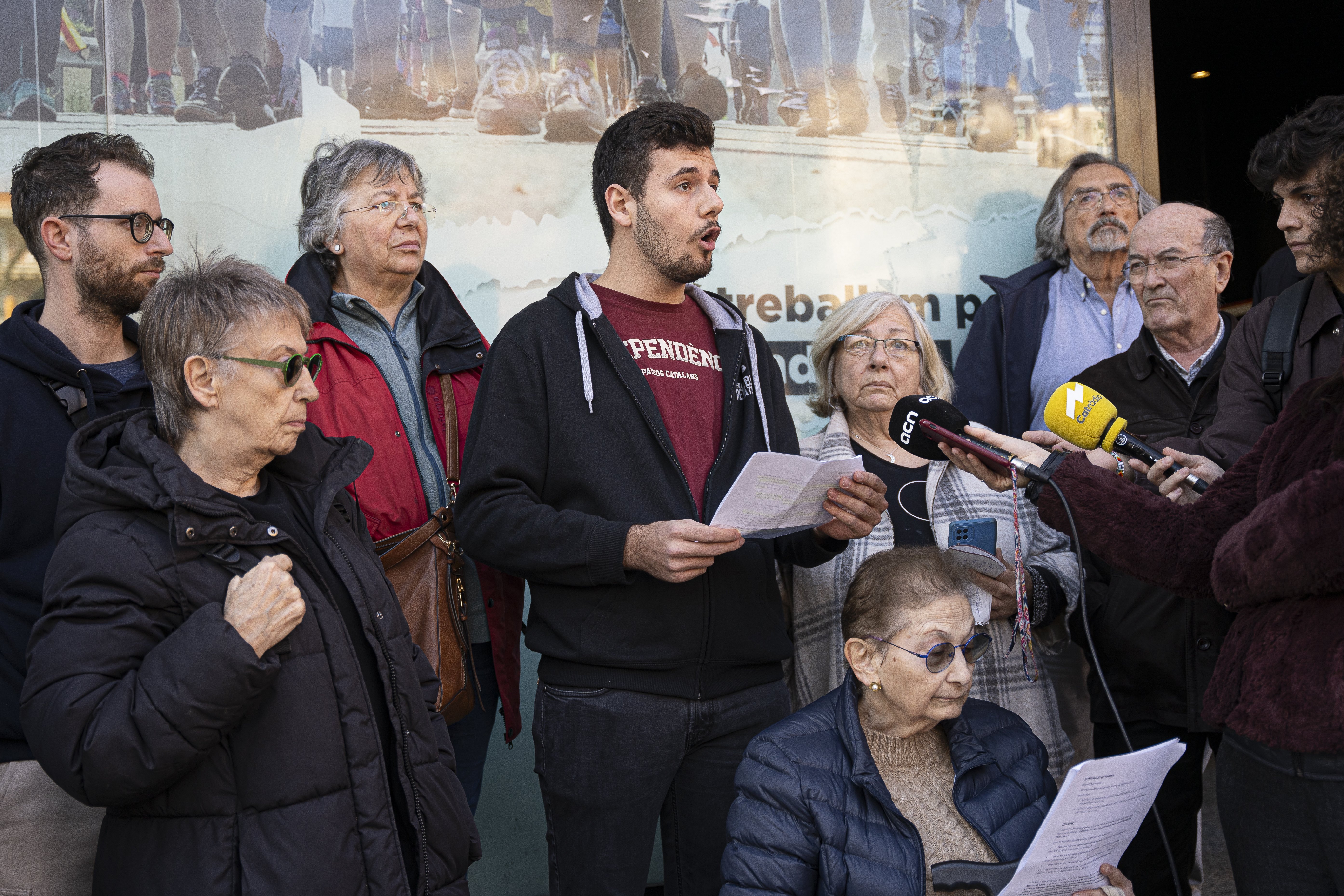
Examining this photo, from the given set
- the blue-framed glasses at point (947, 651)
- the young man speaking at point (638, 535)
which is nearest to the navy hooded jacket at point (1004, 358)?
the young man speaking at point (638, 535)

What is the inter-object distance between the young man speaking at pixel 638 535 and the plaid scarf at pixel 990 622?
1.25 feet

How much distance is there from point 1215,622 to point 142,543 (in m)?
2.94

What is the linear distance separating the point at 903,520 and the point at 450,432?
4.70ft

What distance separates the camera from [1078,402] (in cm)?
273

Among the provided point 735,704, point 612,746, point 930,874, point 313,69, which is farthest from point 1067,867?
point 313,69

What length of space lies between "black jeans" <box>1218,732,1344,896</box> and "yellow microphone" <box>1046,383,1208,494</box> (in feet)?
2.21

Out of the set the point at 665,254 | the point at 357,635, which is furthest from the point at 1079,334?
the point at 357,635

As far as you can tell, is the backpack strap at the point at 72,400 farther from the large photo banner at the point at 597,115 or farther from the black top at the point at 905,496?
the black top at the point at 905,496

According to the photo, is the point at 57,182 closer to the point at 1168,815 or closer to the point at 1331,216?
the point at 1331,216

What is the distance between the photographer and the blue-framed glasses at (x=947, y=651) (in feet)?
8.50

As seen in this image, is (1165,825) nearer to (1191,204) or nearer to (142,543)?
(1191,204)

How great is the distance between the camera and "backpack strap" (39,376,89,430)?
2.61 m

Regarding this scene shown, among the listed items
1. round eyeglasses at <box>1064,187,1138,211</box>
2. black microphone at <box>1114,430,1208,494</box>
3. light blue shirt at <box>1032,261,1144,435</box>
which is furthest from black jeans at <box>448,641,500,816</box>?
round eyeglasses at <box>1064,187,1138,211</box>

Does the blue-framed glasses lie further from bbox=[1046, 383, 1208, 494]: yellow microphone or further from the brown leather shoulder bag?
the brown leather shoulder bag
